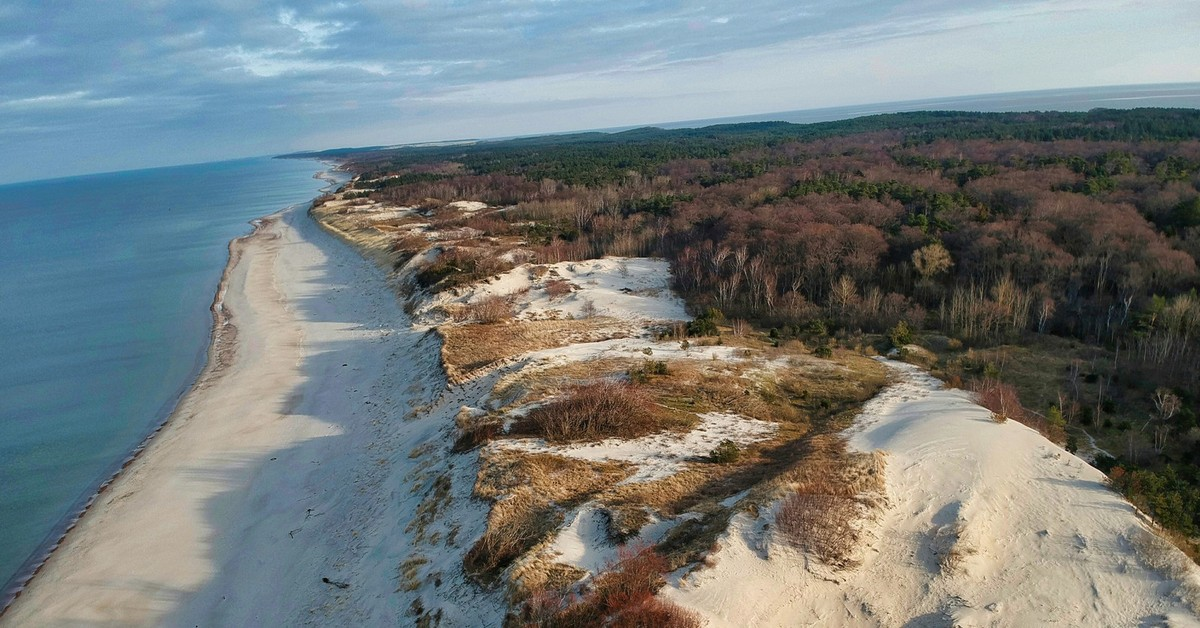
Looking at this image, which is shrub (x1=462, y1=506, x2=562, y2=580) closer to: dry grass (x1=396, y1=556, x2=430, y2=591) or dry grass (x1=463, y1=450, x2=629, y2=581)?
dry grass (x1=463, y1=450, x2=629, y2=581)

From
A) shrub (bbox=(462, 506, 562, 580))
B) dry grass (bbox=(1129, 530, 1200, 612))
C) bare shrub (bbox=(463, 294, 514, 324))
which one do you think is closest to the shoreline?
bare shrub (bbox=(463, 294, 514, 324))

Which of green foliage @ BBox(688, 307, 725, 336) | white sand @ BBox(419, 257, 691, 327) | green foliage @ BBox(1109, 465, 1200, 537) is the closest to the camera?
green foliage @ BBox(1109, 465, 1200, 537)

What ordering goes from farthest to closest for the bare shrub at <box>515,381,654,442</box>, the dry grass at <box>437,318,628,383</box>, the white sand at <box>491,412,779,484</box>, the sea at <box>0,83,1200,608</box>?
the dry grass at <box>437,318,628,383</box> → the sea at <box>0,83,1200,608</box> → the bare shrub at <box>515,381,654,442</box> → the white sand at <box>491,412,779,484</box>

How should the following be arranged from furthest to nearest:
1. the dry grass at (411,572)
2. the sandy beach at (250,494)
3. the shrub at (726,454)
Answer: the shrub at (726,454), the sandy beach at (250,494), the dry grass at (411,572)

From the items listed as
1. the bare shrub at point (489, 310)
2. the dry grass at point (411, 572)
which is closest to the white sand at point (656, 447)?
the dry grass at point (411, 572)

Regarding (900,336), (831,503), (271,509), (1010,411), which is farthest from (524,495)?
(900,336)

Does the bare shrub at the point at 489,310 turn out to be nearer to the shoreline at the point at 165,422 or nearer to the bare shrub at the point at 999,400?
the shoreline at the point at 165,422

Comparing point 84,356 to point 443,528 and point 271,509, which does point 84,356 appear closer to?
point 271,509

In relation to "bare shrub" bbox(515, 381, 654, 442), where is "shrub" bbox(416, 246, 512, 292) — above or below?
above
